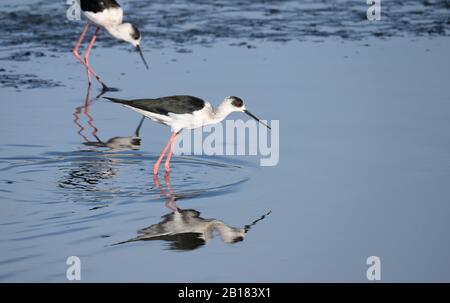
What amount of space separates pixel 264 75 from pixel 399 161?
3262mm

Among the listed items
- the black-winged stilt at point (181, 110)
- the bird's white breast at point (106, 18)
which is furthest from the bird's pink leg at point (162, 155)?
the bird's white breast at point (106, 18)

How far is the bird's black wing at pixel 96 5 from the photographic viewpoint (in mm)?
13156

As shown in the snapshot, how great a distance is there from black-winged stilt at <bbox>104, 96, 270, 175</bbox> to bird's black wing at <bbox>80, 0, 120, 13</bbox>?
14.2 feet

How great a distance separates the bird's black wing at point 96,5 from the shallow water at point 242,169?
656 millimetres

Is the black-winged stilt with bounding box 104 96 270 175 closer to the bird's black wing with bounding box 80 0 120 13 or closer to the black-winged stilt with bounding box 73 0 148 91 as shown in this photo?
the black-winged stilt with bounding box 73 0 148 91

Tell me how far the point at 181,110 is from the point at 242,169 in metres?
0.78

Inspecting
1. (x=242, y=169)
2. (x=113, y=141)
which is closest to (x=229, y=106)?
(x=242, y=169)

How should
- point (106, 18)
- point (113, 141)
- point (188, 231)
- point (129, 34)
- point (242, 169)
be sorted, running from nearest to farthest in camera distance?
1. point (188, 231)
2. point (242, 169)
3. point (113, 141)
4. point (129, 34)
5. point (106, 18)

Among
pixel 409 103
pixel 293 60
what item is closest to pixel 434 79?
pixel 409 103

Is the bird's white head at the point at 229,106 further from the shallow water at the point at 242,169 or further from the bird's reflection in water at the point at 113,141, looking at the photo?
the bird's reflection in water at the point at 113,141

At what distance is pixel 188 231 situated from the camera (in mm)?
7227

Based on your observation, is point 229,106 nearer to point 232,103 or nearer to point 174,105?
point 232,103

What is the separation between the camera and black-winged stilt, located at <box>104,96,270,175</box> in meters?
8.92

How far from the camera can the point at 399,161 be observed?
8.78 meters
